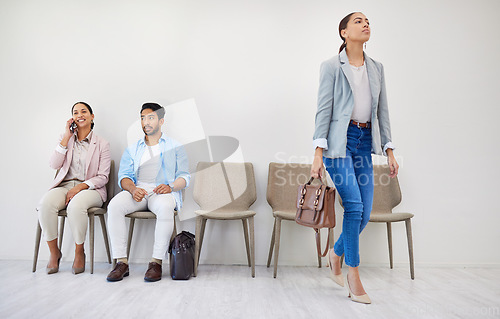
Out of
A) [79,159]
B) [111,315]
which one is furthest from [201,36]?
[111,315]

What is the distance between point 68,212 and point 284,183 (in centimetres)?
165

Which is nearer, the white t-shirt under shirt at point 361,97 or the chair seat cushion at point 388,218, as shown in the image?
the white t-shirt under shirt at point 361,97

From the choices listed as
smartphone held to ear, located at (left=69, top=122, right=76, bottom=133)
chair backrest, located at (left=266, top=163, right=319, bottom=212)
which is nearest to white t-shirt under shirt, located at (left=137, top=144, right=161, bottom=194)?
smartphone held to ear, located at (left=69, top=122, right=76, bottom=133)

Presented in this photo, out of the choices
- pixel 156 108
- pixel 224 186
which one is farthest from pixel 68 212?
pixel 224 186

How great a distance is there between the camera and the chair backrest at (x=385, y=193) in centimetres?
299

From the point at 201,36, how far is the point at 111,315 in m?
2.36

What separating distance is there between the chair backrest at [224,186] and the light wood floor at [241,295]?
0.52 metres

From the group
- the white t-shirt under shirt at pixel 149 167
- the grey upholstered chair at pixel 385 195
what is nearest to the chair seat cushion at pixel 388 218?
the grey upholstered chair at pixel 385 195

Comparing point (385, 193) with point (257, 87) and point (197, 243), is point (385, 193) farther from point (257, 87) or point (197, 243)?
point (197, 243)

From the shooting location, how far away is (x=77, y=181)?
2844 mm

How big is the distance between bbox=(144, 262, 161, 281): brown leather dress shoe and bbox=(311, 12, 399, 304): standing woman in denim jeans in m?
1.23

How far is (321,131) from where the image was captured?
1983mm

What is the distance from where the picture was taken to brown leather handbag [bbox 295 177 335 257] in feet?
6.21

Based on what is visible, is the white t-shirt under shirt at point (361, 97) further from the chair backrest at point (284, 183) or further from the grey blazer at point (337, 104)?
the chair backrest at point (284, 183)
